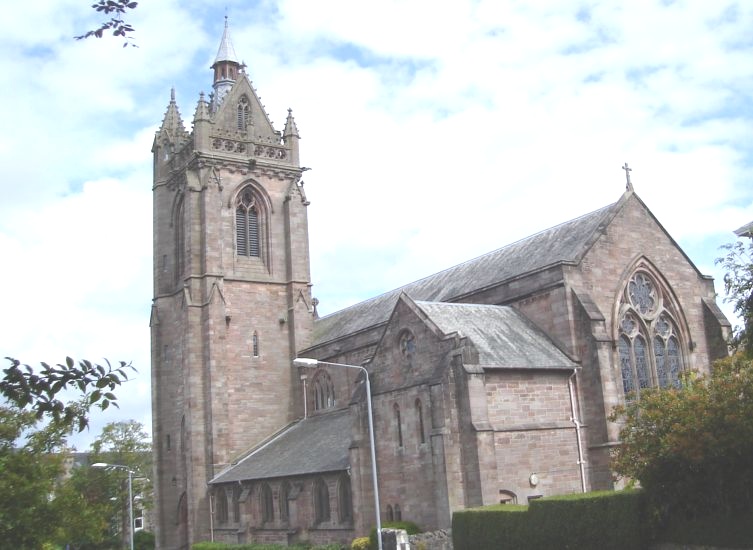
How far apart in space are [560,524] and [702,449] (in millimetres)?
5476

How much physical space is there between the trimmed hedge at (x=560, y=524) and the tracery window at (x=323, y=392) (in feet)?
72.0

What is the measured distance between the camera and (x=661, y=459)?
2416 centimetres

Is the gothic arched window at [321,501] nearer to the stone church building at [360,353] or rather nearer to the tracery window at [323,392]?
the stone church building at [360,353]

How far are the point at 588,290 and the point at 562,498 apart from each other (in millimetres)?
12085

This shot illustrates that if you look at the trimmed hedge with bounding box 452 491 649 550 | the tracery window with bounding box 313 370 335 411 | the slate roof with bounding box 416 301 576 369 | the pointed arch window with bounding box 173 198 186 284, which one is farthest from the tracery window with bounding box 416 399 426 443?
the pointed arch window with bounding box 173 198 186 284

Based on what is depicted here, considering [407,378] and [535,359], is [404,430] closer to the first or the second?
[407,378]

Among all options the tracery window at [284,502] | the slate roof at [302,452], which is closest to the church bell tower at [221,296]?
the slate roof at [302,452]

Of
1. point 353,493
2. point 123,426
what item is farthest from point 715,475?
point 123,426

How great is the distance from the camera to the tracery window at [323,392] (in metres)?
50.7

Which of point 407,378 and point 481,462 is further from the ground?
point 407,378

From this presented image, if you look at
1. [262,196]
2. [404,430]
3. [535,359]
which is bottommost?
[404,430]

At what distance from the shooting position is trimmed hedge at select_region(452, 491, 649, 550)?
24438mm

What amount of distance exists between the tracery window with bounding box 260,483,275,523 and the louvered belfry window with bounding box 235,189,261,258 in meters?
15.7

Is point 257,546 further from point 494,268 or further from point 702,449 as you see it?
point 702,449
